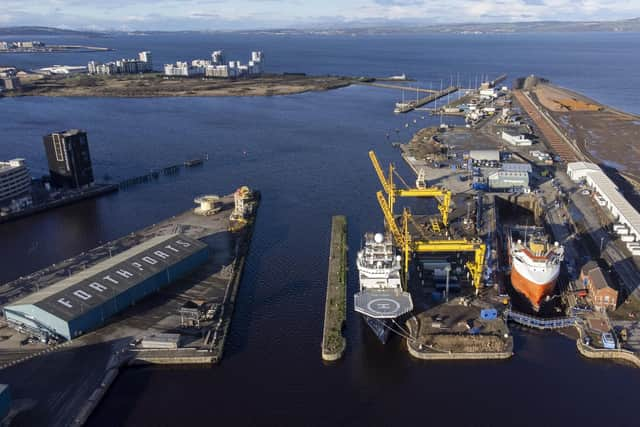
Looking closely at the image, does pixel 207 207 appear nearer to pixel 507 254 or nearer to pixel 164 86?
pixel 507 254

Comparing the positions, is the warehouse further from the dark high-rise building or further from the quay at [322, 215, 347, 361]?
the dark high-rise building

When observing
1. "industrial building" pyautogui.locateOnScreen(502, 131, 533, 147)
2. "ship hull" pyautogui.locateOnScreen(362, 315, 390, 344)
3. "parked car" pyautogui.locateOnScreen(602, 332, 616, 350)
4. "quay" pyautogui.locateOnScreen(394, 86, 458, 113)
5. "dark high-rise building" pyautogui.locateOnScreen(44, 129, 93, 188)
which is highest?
"dark high-rise building" pyautogui.locateOnScreen(44, 129, 93, 188)

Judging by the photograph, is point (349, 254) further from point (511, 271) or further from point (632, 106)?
point (632, 106)

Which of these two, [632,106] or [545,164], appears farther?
[632,106]

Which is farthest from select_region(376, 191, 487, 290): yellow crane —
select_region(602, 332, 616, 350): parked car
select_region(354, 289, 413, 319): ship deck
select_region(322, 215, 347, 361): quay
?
select_region(602, 332, 616, 350): parked car

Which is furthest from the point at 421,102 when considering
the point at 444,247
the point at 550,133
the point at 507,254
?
the point at 444,247

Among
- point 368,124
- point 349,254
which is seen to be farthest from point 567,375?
point 368,124

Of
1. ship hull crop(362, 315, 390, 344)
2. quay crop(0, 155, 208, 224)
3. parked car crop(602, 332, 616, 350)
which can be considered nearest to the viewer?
parked car crop(602, 332, 616, 350)
